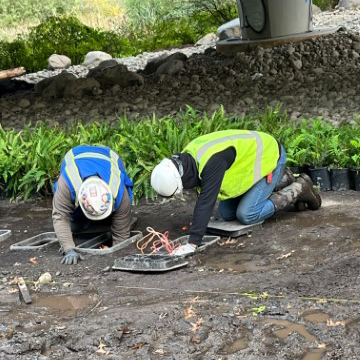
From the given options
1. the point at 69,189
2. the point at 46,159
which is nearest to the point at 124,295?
the point at 69,189

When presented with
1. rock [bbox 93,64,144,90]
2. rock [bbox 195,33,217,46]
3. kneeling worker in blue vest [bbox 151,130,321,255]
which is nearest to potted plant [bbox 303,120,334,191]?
kneeling worker in blue vest [bbox 151,130,321,255]

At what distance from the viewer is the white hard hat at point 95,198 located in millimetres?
6094

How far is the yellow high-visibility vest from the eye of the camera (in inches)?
245

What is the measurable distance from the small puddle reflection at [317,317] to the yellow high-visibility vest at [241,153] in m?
1.83

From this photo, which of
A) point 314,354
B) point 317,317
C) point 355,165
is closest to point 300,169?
point 355,165

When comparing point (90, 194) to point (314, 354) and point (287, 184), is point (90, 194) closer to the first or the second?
point (287, 184)

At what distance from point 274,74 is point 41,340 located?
9.53m

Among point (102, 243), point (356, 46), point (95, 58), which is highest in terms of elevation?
point (356, 46)

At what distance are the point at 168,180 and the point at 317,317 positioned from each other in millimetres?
1716

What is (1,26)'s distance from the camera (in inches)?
1137

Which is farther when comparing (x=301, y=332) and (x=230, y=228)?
(x=230, y=228)

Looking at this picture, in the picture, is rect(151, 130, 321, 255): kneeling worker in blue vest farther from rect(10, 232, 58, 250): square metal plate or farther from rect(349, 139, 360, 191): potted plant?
rect(10, 232, 58, 250): square metal plate

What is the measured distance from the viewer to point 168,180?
5.84 m

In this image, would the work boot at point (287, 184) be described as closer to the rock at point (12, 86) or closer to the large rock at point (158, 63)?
the large rock at point (158, 63)
